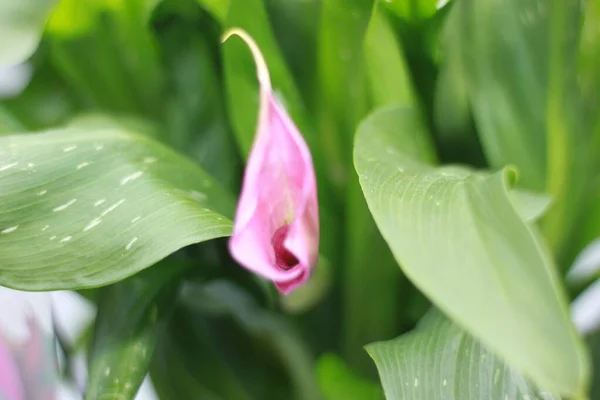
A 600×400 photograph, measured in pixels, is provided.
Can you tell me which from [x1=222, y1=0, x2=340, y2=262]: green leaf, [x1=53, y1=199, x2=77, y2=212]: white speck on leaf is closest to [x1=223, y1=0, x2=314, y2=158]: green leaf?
[x1=222, y1=0, x2=340, y2=262]: green leaf

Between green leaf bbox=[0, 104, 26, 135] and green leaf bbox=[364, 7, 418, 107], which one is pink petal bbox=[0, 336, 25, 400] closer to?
green leaf bbox=[0, 104, 26, 135]

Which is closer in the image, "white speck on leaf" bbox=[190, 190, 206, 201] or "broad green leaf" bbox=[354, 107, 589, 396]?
"broad green leaf" bbox=[354, 107, 589, 396]

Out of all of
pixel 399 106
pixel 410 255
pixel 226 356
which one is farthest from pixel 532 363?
pixel 226 356

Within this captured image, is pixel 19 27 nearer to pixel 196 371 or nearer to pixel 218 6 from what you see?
pixel 218 6

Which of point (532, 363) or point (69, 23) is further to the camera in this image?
point (69, 23)

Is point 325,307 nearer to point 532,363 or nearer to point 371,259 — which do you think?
point 371,259
